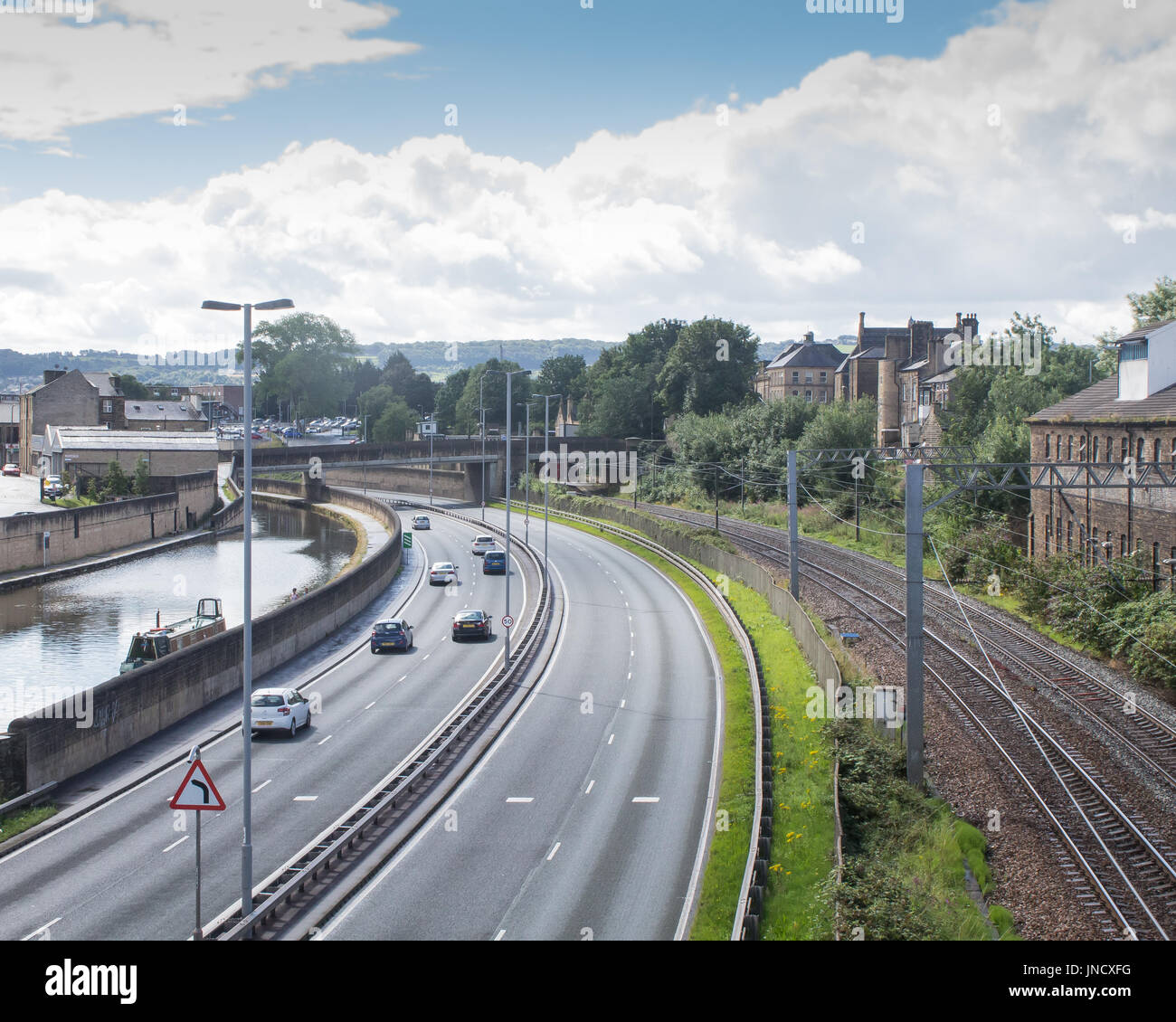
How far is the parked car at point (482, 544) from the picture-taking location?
68000mm

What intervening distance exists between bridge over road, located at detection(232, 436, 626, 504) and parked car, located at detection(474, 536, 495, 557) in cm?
2730

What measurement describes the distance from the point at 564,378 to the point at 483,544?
96.1 meters

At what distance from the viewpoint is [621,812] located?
23562 millimetres

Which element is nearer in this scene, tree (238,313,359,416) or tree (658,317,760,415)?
tree (658,317,760,415)

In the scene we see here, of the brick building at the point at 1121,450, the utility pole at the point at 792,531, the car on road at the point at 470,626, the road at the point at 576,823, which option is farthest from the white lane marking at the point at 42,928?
the brick building at the point at 1121,450

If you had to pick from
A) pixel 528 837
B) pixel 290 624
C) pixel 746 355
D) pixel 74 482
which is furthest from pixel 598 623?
pixel 746 355

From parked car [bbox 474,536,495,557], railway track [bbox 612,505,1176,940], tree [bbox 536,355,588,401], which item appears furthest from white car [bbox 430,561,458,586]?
tree [bbox 536,355,588,401]

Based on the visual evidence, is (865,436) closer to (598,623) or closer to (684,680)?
(598,623)

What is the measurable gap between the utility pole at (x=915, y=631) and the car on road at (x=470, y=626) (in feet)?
71.5

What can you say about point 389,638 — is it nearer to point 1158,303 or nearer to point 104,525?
point 104,525

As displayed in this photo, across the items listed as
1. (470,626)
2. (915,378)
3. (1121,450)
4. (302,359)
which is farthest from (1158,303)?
(302,359)

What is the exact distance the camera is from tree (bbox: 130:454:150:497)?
8575 cm

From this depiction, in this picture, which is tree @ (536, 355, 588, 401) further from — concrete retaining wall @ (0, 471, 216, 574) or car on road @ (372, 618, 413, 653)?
car on road @ (372, 618, 413, 653)
